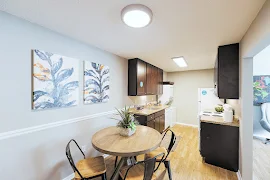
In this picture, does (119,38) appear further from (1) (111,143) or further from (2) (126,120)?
(1) (111,143)

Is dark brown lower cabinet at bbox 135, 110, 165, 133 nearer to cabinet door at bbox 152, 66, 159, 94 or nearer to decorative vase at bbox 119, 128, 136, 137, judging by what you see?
cabinet door at bbox 152, 66, 159, 94

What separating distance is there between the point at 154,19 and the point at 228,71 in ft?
5.69

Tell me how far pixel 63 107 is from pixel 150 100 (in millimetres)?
3296

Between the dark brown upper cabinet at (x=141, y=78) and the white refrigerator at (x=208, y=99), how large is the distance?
5.64ft

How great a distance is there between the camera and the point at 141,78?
11.6ft

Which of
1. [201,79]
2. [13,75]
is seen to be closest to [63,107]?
[13,75]

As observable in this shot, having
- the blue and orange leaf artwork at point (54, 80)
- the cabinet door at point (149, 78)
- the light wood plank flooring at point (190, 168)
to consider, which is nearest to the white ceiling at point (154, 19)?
the blue and orange leaf artwork at point (54, 80)

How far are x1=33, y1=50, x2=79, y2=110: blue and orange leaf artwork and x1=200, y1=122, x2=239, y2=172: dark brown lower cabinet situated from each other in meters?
2.57

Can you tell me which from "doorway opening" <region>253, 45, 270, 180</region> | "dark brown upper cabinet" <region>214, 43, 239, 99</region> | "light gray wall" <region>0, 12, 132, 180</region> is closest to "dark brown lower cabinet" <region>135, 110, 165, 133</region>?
"light gray wall" <region>0, 12, 132, 180</region>

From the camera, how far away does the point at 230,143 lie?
2213mm

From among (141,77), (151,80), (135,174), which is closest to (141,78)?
(141,77)

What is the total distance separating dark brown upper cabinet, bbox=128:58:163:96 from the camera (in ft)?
10.9

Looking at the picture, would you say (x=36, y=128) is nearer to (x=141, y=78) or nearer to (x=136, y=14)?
(x=136, y=14)

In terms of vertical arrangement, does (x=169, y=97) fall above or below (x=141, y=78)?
below
